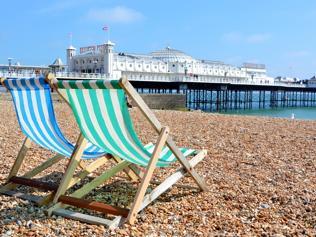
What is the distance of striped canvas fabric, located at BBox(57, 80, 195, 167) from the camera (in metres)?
2.21

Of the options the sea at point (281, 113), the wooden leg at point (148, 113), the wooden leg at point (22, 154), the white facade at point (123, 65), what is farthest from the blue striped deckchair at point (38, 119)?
the white facade at point (123, 65)

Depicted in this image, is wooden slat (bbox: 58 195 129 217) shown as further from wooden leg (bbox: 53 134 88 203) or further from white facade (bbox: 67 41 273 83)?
white facade (bbox: 67 41 273 83)

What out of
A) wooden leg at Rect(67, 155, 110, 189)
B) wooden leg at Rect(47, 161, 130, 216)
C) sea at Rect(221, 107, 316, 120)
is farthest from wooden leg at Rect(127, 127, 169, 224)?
sea at Rect(221, 107, 316, 120)

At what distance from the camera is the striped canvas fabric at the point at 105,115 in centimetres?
221

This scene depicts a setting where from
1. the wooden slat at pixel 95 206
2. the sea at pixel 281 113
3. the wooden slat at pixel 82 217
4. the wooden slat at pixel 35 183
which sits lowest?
the sea at pixel 281 113

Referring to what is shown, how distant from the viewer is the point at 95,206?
2.40 m

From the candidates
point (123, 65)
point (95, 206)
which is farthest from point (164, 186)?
point (123, 65)

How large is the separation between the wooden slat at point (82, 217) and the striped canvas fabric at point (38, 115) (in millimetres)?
439

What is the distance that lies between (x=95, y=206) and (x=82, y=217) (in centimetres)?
9

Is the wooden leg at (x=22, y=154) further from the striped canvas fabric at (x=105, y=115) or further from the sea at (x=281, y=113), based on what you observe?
the sea at (x=281, y=113)

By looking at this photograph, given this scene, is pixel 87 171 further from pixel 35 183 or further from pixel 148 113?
pixel 148 113

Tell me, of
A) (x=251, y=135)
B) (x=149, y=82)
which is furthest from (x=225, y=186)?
(x=149, y=82)

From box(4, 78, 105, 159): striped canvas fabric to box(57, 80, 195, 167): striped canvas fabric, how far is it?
35 centimetres

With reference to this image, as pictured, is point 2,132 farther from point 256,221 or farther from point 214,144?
point 256,221
